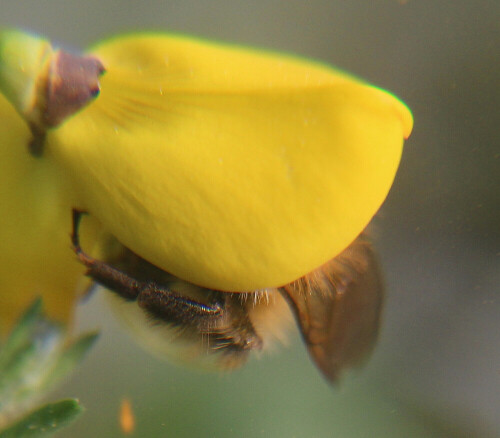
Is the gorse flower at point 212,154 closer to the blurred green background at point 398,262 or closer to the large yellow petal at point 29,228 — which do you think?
the large yellow petal at point 29,228

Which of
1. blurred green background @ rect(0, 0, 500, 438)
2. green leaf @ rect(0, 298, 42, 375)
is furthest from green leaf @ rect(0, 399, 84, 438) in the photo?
blurred green background @ rect(0, 0, 500, 438)

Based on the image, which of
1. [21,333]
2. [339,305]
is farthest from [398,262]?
[21,333]

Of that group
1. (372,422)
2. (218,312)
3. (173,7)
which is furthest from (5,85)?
(372,422)

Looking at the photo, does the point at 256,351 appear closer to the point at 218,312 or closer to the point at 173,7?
the point at 218,312

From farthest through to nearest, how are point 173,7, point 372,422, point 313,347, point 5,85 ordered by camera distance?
point 372,422, point 173,7, point 313,347, point 5,85

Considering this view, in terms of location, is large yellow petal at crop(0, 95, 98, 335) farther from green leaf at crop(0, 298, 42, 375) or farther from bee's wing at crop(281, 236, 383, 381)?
bee's wing at crop(281, 236, 383, 381)

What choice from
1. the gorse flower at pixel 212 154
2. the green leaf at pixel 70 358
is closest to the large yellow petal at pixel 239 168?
the gorse flower at pixel 212 154
